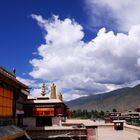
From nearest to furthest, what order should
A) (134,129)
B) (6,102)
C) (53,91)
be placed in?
(6,102)
(134,129)
(53,91)

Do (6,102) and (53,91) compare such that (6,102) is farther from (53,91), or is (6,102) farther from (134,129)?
(53,91)

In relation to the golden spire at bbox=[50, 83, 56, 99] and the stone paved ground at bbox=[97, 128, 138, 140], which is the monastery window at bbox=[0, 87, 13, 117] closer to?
the stone paved ground at bbox=[97, 128, 138, 140]

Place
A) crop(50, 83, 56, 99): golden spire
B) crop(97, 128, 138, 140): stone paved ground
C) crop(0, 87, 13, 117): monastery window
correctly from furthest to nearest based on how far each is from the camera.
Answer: crop(50, 83, 56, 99): golden spire
crop(97, 128, 138, 140): stone paved ground
crop(0, 87, 13, 117): monastery window

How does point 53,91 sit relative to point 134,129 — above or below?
above

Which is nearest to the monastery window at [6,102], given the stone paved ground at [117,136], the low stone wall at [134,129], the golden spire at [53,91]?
the stone paved ground at [117,136]

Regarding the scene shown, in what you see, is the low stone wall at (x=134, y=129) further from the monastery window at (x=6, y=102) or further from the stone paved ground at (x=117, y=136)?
the monastery window at (x=6, y=102)

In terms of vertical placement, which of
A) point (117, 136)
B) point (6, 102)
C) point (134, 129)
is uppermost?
point (6, 102)

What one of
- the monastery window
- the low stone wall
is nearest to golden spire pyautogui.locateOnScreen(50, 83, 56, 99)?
the low stone wall

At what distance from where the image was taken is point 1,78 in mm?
22719

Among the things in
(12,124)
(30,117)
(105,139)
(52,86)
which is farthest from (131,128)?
(52,86)

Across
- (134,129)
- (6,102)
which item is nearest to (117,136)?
(134,129)

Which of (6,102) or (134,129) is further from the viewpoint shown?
(134,129)

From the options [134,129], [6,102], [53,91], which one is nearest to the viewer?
[6,102]

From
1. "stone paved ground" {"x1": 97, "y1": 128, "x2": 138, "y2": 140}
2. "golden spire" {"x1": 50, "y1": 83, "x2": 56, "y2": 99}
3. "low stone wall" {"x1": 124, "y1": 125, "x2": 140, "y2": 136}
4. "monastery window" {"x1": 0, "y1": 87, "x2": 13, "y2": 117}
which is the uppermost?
"golden spire" {"x1": 50, "y1": 83, "x2": 56, "y2": 99}
